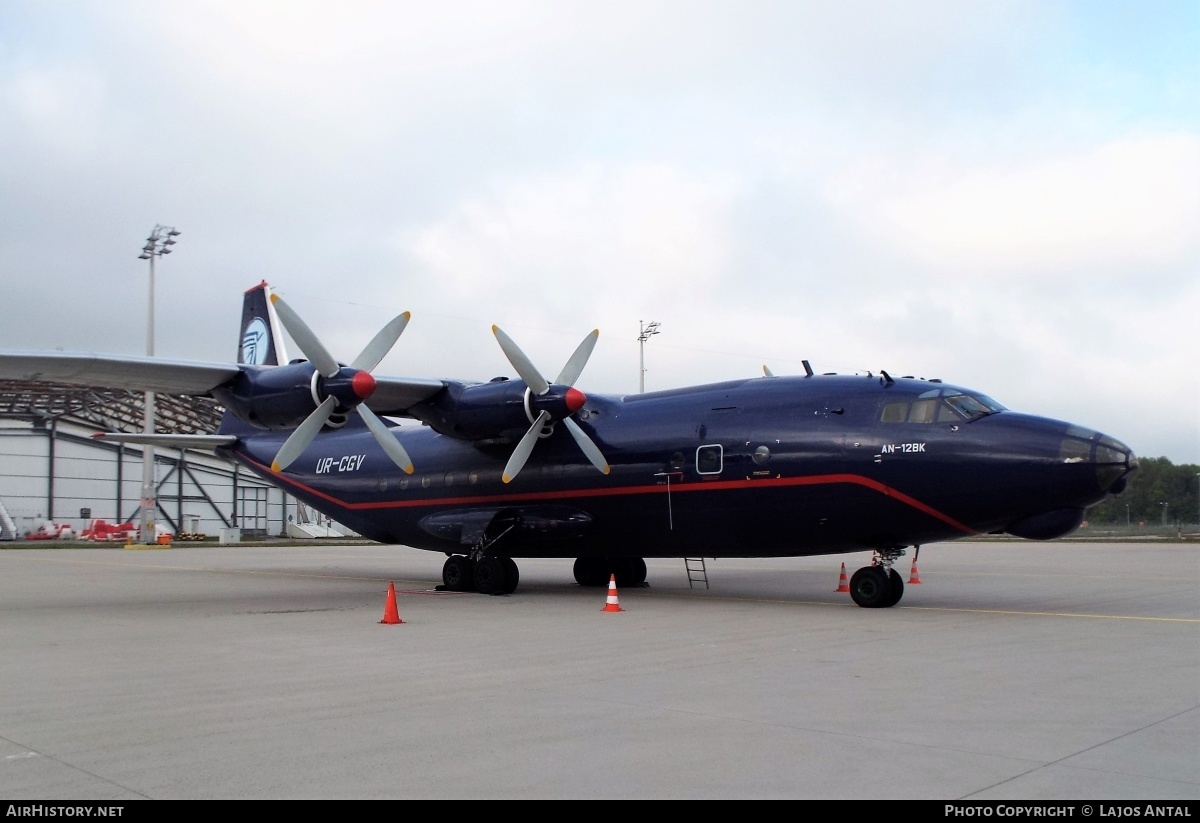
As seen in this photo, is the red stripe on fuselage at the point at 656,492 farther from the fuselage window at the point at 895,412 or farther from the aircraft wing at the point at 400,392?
the aircraft wing at the point at 400,392

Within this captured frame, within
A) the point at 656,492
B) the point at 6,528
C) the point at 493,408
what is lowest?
the point at 6,528

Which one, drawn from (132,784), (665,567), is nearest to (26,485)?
(665,567)

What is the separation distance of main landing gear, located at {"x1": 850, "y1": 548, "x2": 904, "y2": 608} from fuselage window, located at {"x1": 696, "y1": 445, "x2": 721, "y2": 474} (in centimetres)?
289

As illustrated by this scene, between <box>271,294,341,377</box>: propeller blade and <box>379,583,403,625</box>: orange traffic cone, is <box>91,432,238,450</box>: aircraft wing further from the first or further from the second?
<box>379,583,403,625</box>: orange traffic cone

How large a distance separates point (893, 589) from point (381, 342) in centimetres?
980

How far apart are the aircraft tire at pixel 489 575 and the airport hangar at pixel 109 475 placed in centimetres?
4223

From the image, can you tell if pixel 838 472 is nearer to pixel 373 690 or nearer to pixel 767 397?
pixel 767 397

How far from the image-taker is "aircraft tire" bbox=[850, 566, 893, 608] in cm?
1484

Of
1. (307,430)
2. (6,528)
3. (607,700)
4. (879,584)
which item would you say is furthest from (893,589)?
(6,528)

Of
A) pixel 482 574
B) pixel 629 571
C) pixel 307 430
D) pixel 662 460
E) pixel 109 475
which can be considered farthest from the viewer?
pixel 109 475

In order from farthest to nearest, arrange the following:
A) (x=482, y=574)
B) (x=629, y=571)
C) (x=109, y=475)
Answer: (x=109, y=475)
(x=629, y=571)
(x=482, y=574)

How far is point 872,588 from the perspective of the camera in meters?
14.9

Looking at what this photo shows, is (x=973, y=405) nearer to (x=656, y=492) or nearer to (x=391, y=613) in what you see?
(x=656, y=492)

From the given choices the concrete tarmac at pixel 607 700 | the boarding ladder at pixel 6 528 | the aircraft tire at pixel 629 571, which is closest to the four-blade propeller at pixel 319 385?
the concrete tarmac at pixel 607 700
